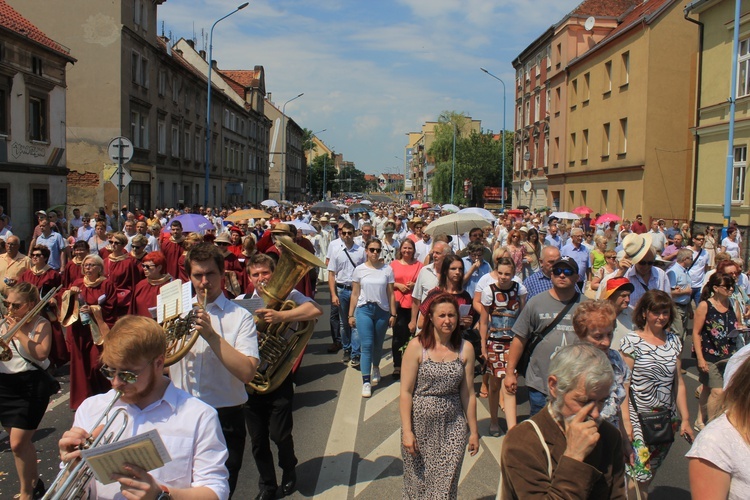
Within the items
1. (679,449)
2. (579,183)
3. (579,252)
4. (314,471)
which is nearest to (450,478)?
(314,471)

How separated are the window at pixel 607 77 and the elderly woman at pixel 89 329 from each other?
31.0 meters

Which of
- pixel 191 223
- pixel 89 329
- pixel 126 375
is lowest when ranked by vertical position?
pixel 89 329

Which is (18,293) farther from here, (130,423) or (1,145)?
(1,145)

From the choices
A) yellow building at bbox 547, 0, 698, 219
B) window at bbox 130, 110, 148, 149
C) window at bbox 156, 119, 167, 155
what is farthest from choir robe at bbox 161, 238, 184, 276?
window at bbox 156, 119, 167, 155

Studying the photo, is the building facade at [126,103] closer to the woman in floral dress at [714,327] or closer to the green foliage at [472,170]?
the woman in floral dress at [714,327]

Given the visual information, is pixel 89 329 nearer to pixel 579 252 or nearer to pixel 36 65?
pixel 579 252

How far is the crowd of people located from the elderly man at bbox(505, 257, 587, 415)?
1 centimetres

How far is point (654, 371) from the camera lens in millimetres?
4277

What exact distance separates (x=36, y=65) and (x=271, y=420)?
22.5 metres

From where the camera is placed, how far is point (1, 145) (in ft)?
68.4

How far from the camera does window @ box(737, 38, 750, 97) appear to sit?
21.5m

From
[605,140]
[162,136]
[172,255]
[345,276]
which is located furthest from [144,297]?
[162,136]

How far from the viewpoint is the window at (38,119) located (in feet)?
75.0

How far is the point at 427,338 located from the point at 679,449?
3249 mm
